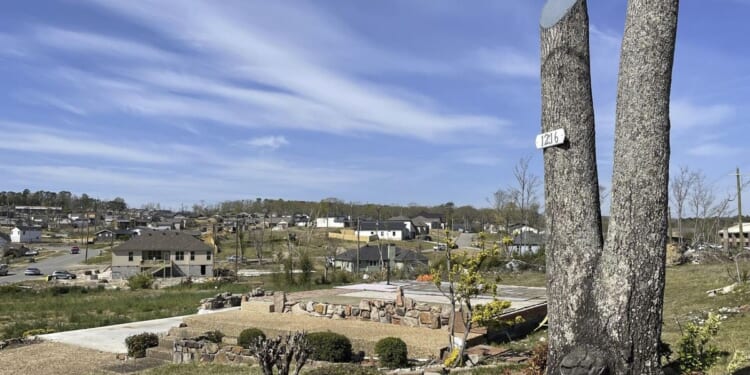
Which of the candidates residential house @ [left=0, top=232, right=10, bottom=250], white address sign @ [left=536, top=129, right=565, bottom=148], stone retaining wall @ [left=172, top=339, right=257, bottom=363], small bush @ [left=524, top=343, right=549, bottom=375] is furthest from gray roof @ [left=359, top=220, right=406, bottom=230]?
white address sign @ [left=536, top=129, right=565, bottom=148]

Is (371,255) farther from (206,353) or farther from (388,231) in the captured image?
(388,231)

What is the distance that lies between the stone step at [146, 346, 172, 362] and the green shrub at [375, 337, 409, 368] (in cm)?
428

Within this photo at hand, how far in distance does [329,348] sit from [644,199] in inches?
246

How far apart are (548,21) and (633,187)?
4.55 ft

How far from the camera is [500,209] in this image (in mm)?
44031

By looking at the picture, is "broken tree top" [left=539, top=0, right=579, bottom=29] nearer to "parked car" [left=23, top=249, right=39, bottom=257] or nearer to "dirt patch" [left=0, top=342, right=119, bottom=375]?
"dirt patch" [left=0, top=342, right=119, bottom=375]

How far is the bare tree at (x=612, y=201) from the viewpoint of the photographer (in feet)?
12.9

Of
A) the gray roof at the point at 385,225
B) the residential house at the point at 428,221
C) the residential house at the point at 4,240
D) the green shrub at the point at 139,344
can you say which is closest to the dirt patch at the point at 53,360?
the green shrub at the point at 139,344

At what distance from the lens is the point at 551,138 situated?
429cm

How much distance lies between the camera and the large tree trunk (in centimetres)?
420

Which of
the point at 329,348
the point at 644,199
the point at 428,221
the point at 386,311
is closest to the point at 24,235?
the point at 428,221

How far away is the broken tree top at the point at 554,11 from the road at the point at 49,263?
51297 millimetres

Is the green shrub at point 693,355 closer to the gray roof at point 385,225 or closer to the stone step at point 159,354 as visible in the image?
the stone step at point 159,354

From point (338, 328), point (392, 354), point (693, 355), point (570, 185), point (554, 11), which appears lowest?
point (338, 328)
